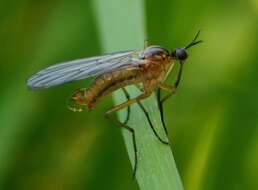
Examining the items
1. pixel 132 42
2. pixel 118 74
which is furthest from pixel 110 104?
pixel 132 42

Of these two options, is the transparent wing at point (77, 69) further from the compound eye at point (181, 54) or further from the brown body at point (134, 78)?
the compound eye at point (181, 54)

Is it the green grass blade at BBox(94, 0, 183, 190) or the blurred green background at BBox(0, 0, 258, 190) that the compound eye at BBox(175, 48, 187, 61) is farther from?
the green grass blade at BBox(94, 0, 183, 190)

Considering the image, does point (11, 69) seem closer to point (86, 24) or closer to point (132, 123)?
point (86, 24)

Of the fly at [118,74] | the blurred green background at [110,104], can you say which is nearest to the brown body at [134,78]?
the fly at [118,74]

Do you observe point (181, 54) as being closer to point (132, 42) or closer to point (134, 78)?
A: point (134, 78)

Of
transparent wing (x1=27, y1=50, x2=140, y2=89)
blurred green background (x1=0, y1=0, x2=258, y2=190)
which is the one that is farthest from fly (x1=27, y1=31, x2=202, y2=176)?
blurred green background (x1=0, y1=0, x2=258, y2=190)

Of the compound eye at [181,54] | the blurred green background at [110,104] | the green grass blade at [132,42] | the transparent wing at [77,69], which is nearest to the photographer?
the green grass blade at [132,42]
